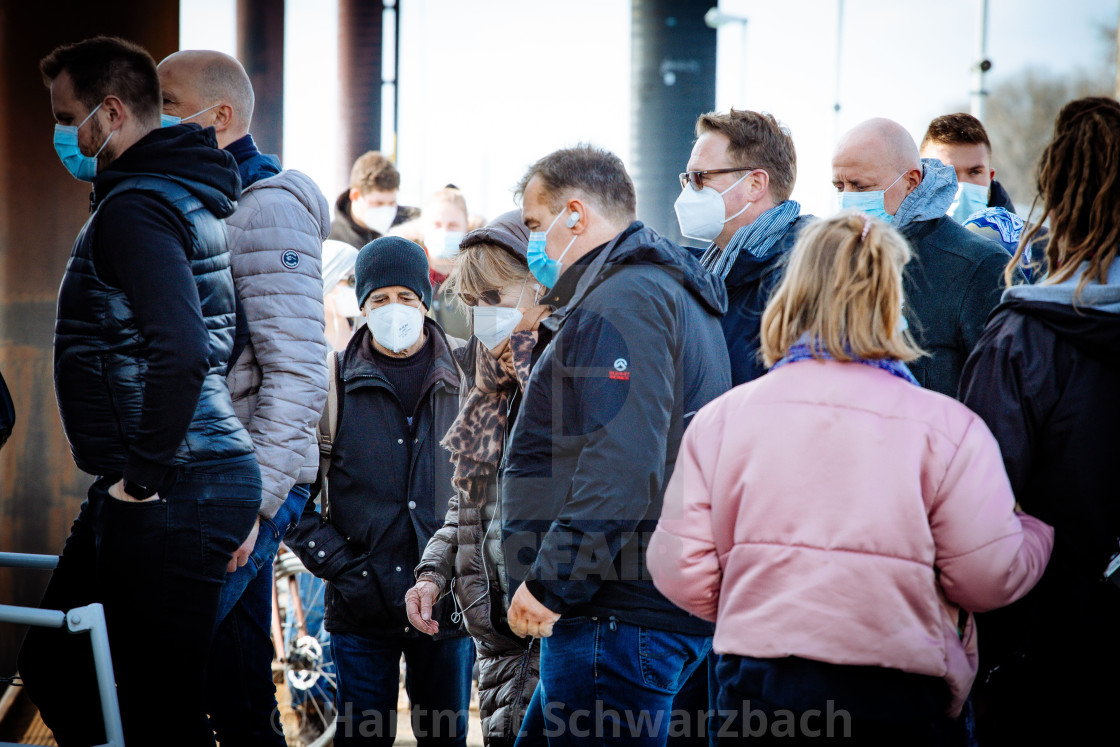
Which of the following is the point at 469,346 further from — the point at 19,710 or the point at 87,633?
the point at 19,710

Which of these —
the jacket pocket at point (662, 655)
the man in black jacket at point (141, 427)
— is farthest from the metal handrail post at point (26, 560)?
the jacket pocket at point (662, 655)

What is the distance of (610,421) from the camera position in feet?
8.75

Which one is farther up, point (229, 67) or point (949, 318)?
point (229, 67)

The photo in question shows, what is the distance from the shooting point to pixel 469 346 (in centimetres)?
374

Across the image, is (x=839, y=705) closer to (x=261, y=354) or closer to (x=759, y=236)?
(x=759, y=236)

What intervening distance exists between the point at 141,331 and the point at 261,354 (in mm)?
614

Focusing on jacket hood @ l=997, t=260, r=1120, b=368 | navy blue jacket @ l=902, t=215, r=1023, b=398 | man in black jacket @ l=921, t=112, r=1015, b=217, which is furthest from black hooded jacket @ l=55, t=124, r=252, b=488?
man in black jacket @ l=921, t=112, r=1015, b=217

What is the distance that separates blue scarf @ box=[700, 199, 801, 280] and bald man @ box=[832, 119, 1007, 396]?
0.26 m

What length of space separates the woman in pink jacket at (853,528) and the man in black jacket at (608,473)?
0.37m

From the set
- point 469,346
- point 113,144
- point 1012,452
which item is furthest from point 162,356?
point 1012,452

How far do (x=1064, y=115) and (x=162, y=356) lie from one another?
7.99ft

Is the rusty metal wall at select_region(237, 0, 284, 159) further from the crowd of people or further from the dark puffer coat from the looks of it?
the dark puffer coat

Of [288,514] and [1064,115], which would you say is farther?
[288,514]

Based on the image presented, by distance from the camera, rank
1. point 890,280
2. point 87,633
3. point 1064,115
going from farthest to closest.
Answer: point 87,633 → point 1064,115 → point 890,280
